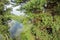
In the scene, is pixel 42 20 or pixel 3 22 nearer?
pixel 42 20

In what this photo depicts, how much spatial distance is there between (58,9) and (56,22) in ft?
1.84

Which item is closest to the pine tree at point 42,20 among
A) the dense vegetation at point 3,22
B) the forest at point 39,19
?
the forest at point 39,19

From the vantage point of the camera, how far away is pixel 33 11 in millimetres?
9414

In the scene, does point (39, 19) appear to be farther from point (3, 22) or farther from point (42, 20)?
point (3, 22)

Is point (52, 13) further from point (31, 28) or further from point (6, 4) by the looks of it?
point (6, 4)

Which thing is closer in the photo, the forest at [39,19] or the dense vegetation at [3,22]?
the forest at [39,19]

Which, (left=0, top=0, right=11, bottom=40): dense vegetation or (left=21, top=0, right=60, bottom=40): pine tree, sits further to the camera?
(left=0, top=0, right=11, bottom=40): dense vegetation

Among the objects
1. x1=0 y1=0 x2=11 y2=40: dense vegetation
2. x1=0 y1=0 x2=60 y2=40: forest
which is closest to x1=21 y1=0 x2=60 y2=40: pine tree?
x1=0 y1=0 x2=60 y2=40: forest

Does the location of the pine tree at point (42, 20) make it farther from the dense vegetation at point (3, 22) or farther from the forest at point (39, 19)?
the dense vegetation at point (3, 22)

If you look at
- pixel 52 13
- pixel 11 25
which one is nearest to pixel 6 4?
pixel 11 25

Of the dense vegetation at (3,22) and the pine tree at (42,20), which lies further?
the dense vegetation at (3,22)

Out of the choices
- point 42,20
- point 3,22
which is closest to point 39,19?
point 42,20

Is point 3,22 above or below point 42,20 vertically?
below

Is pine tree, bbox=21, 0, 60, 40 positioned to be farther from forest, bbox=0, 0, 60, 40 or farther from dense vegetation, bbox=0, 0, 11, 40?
dense vegetation, bbox=0, 0, 11, 40
